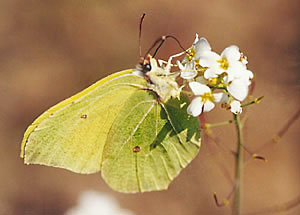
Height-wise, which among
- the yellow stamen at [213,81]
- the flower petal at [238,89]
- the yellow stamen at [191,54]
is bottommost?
the flower petal at [238,89]

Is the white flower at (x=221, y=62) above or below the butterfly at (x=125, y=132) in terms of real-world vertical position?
above

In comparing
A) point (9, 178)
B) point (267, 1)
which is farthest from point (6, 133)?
point (267, 1)

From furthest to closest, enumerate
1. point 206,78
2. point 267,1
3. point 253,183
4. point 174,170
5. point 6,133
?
point 267,1, point 6,133, point 253,183, point 174,170, point 206,78

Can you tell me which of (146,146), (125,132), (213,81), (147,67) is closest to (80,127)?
(125,132)

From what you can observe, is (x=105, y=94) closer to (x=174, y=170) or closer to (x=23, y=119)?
(x=174, y=170)

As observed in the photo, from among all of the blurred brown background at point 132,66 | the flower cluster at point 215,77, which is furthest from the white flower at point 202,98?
the blurred brown background at point 132,66

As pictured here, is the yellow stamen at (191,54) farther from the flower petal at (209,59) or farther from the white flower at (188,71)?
the flower petal at (209,59)

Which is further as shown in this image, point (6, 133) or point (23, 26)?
point (23, 26)
